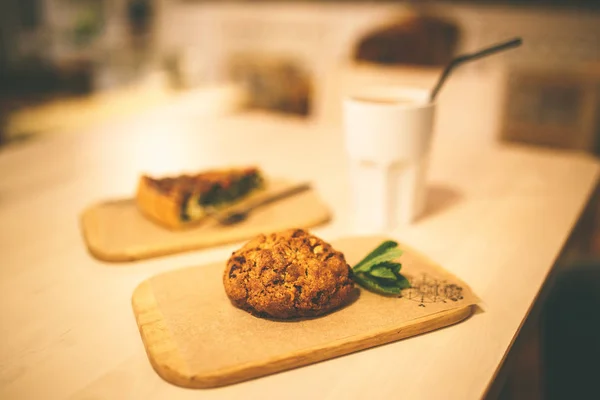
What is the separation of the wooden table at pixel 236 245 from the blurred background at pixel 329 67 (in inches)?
3.5

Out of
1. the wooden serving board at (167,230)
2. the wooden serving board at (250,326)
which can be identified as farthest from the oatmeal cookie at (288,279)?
the wooden serving board at (167,230)

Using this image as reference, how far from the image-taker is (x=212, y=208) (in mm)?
942

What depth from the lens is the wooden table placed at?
533mm

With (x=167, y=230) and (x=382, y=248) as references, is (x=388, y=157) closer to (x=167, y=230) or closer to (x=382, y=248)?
(x=382, y=248)

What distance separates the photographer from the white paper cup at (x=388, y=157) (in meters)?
0.87

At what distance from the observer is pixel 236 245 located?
2.79ft

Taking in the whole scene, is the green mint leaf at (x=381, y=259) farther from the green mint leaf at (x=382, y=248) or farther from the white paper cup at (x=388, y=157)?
the white paper cup at (x=388, y=157)

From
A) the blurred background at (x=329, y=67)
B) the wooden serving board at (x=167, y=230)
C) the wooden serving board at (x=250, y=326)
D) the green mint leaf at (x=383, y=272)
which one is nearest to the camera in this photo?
the wooden serving board at (x=250, y=326)

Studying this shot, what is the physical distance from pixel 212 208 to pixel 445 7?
10.2ft

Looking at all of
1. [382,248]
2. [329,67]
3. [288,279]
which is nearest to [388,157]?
[382,248]

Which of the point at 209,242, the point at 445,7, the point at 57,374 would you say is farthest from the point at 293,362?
the point at 445,7

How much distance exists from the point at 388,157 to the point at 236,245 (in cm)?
29

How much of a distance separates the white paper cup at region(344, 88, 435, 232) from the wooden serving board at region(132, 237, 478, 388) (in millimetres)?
226

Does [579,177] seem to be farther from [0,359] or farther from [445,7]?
[445,7]
